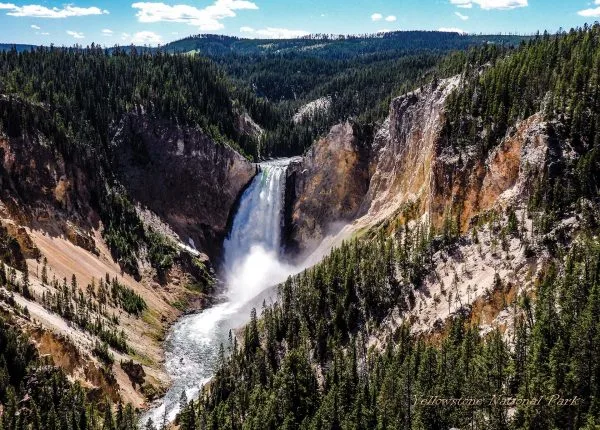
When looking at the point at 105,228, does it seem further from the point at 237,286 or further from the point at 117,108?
the point at 117,108

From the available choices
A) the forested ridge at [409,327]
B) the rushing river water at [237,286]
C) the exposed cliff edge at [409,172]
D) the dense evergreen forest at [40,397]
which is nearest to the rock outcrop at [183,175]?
the rushing river water at [237,286]

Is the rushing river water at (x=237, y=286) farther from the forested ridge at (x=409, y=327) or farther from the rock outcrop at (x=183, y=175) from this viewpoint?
the forested ridge at (x=409, y=327)

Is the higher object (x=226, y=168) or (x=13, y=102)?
(x=13, y=102)

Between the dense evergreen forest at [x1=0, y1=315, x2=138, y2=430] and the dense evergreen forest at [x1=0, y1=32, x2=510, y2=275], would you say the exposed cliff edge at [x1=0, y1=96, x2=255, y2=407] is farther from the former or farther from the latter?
the dense evergreen forest at [x1=0, y1=315, x2=138, y2=430]

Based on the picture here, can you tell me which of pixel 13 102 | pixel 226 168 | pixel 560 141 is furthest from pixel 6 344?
pixel 226 168

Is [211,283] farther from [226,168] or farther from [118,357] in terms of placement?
[118,357]
